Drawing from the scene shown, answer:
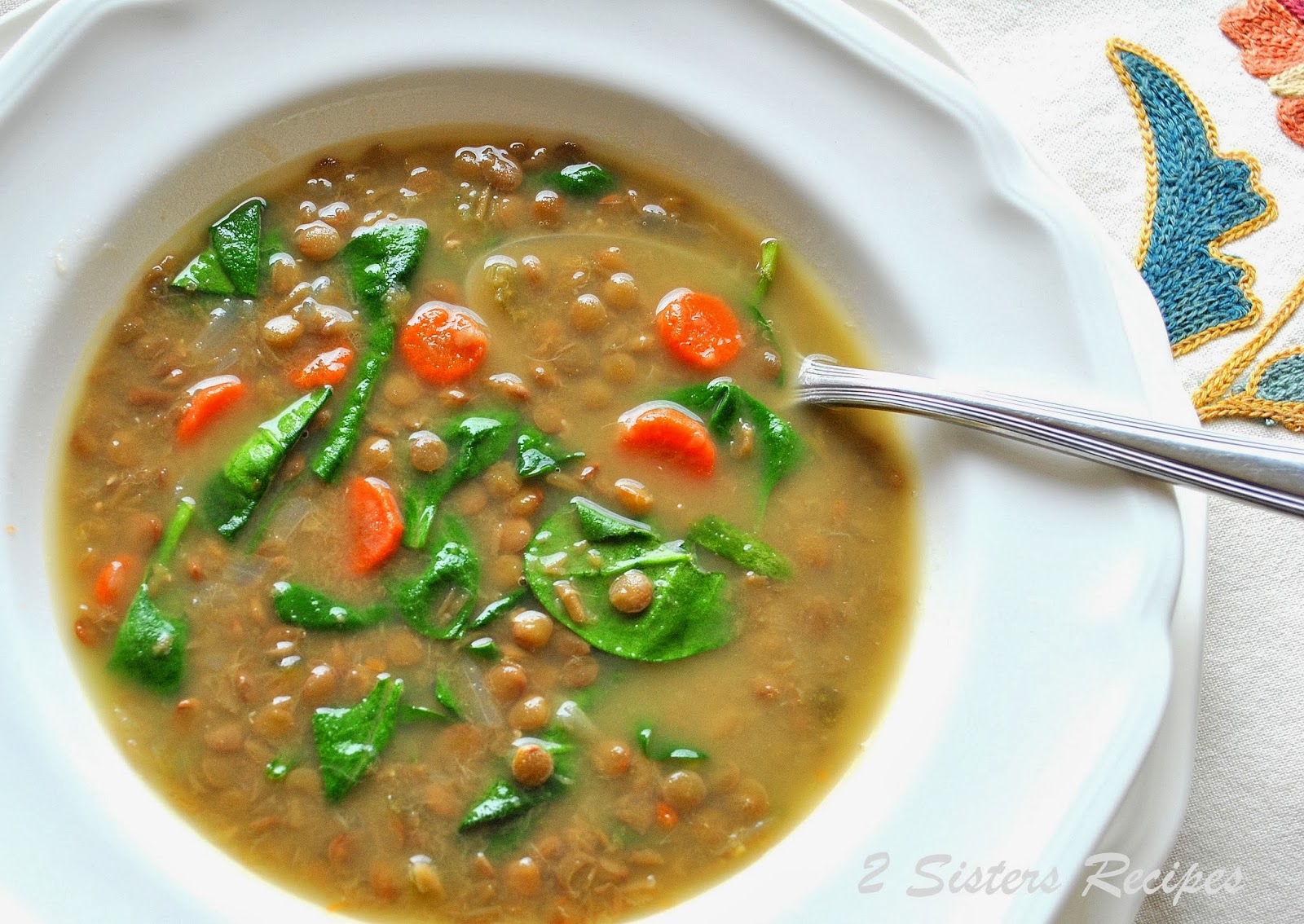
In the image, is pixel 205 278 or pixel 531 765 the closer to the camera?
pixel 531 765

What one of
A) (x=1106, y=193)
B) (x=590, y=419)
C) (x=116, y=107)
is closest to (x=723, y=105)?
(x=590, y=419)

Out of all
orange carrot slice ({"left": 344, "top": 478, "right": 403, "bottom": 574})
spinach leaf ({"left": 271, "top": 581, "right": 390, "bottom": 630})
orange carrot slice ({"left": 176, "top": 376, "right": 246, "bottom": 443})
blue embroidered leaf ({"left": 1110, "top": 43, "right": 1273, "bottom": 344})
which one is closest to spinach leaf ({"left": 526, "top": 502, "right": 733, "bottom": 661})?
orange carrot slice ({"left": 344, "top": 478, "right": 403, "bottom": 574})

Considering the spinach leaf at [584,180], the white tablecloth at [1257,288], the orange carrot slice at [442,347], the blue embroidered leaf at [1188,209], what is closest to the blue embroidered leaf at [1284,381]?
the white tablecloth at [1257,288]

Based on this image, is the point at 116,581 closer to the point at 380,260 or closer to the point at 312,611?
the point at 312,611

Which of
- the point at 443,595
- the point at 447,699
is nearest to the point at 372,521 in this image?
the point at 443,595

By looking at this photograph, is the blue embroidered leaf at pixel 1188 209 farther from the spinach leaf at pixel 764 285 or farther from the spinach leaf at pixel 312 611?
the spinach leaf at pixel 312 611

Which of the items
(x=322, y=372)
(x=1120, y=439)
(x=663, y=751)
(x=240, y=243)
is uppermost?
(x=240, y=243)
